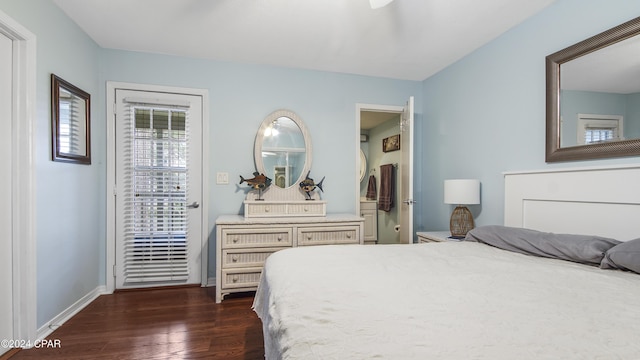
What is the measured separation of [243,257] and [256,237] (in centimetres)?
21

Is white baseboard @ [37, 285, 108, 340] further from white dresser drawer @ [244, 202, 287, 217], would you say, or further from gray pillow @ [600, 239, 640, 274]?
gray pillow @ [600, 239, 640, 274]

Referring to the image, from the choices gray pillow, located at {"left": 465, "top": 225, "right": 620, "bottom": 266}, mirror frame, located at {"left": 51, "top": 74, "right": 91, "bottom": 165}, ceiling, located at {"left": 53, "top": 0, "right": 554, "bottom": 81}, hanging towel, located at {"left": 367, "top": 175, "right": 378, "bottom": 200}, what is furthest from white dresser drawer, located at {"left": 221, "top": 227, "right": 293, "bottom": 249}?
hanging towel, located at {"left": 367, "top": 175, "right": 378, "bottom": 200}

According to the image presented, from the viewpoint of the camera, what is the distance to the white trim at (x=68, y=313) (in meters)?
2.03

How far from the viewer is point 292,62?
3.14 meters

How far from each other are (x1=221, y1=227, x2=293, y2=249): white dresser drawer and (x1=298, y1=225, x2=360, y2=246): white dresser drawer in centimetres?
13

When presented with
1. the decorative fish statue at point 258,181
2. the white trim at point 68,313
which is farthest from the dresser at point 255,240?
the white trim at point 68,313

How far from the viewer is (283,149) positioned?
10.6 ft

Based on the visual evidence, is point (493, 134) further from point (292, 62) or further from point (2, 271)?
point (2, 271)

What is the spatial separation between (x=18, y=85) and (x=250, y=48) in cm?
171

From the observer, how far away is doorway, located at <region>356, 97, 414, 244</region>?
3.23 m

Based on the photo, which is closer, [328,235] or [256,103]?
[328,235]

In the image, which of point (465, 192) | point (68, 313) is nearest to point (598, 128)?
point (465, 192)

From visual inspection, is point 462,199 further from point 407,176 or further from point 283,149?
point 283,149

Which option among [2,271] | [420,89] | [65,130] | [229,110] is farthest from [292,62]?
[2,271]
